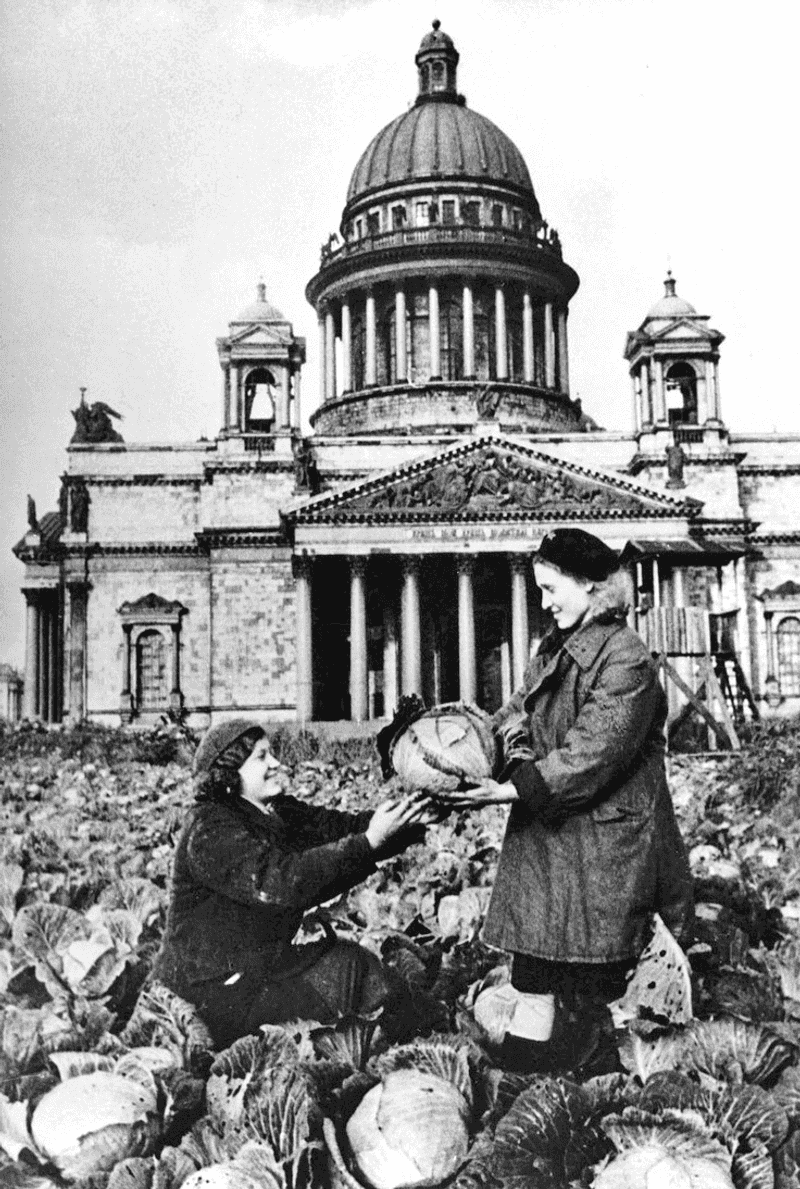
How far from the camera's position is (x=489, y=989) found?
4.64 metres

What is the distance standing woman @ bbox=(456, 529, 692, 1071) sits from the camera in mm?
3926

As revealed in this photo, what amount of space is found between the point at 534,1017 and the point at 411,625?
2949 cm

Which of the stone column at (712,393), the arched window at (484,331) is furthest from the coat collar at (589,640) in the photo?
the arched window at (484,331)

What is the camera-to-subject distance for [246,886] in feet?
13.3

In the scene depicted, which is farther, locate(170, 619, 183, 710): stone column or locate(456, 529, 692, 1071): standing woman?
locate(170, 619, 183, 710): stone column

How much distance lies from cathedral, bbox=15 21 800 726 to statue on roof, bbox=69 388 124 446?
10cm

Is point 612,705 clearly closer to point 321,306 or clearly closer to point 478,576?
point 478,576

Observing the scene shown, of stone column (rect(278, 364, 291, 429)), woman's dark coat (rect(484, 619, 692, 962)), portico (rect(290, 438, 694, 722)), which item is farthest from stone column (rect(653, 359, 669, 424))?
woman's dark coat (rect(484, 619, 692, 962))

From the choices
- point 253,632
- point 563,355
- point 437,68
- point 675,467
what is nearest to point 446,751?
point 675,467

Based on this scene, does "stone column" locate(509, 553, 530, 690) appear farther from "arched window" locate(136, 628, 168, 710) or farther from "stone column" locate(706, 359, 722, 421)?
"arched window" locate(136, 628, 168, 710)

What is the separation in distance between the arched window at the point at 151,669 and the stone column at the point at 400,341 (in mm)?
14097

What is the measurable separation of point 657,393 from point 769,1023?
35484 millimetres

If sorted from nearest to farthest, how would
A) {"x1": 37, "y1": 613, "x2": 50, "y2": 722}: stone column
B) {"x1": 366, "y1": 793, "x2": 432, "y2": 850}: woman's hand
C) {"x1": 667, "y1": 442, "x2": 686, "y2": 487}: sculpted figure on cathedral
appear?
1. {"x1": 366, "y1": 793, "x2": 432, "y2": 850}: woman's hand
2. {"x1": 667, "y1": 442, "x2": 686, "y2": 487}: sculpted figure on cathedral
3. {"x1": 37, "y1": 613, "x2": 50, "y2": 722}: stone column

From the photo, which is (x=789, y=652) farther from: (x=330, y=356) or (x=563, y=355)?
(x=330, y=356)
